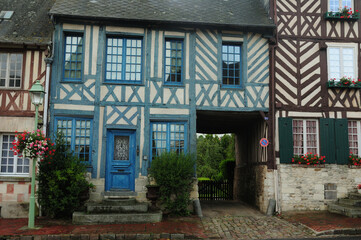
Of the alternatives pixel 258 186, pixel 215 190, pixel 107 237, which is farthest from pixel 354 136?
pixel 107 237

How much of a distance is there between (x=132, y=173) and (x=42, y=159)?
2508 millimetres

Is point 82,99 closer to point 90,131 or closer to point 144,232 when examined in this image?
point 90,131

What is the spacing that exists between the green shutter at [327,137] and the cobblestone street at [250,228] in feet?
9.21

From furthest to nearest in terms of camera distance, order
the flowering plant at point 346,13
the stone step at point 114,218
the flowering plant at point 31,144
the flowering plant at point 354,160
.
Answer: the flowering plant at point 346,13, the flowering plant at point 354,160, the stone step at point 114,218, the flowering plant at point 31,144

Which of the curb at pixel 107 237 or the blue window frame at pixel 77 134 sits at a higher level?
the blue window frame at pixel 77 134

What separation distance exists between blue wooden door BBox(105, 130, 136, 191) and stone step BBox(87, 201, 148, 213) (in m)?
0.88

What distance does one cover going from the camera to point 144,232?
7.45 m

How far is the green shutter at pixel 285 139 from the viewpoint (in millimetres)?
10211

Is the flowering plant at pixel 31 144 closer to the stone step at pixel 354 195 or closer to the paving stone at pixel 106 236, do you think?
the paving stone at pixel 106 236

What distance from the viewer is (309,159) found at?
1016cm

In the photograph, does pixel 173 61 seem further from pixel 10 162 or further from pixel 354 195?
pixel 354 195

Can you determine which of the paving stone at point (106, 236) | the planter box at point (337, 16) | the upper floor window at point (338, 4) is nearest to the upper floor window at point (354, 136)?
the planter box at point (337, 16)

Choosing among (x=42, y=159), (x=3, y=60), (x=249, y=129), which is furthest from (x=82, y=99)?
(x=249, y=129)

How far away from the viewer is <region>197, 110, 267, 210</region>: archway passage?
1070cm
